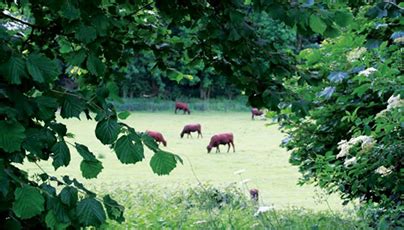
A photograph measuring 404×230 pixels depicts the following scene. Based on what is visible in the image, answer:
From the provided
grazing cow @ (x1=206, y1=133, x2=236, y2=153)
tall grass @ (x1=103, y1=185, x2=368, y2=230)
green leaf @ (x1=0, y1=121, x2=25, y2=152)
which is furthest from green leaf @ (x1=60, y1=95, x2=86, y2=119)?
grazing cow @ (x1=206, y1=133, x2=236, y2=153)

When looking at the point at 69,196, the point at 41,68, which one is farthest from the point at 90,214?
the point at 41,68

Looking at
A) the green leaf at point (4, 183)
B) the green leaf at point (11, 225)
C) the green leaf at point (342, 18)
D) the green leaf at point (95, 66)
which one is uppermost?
the green leaf at point (342, 18)

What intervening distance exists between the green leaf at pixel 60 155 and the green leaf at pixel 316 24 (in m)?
1.11

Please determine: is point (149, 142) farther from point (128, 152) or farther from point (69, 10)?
point (69, 10)

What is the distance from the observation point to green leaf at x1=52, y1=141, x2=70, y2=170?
2.10m

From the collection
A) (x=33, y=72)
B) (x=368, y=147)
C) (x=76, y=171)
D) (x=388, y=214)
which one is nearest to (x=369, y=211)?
(x=388, y=214)

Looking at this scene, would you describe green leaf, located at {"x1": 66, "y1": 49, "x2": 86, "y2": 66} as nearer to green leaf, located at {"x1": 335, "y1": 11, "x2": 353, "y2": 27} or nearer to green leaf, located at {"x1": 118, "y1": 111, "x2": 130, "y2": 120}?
green leaf, located at {"x1": 118, "y1": 111, "x2": 130, "y2": 120}

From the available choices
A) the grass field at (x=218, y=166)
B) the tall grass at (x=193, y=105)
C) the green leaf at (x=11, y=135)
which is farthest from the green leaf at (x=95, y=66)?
the tall grass at (x=193, y=105)

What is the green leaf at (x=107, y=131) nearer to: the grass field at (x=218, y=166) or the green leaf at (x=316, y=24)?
the green leaf at (x=316, y=24)

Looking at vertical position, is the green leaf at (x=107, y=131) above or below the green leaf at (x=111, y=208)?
above

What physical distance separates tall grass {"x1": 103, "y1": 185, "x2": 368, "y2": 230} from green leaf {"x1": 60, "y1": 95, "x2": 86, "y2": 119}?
5.23 ft

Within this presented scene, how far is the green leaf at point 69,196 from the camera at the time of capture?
2037 mm

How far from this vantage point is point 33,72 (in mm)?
1959

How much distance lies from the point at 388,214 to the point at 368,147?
1.78 feet
